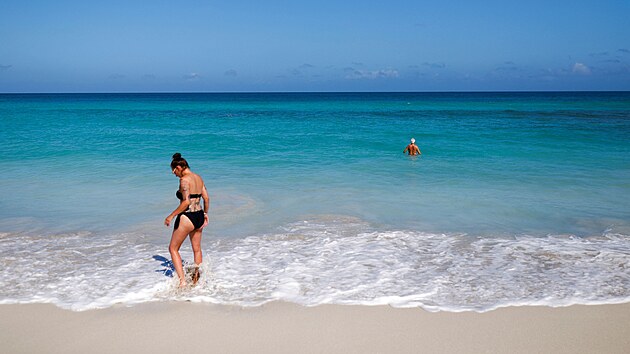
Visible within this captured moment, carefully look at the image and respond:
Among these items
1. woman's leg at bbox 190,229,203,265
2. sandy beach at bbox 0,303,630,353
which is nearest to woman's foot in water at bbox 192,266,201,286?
woman's leg at bbox 190,229,203,265

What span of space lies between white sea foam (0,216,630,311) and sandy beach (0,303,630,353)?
0.25 meters

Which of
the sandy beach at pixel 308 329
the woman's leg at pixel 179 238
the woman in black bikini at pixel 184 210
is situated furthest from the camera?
the woman's leg at pixel 179 238

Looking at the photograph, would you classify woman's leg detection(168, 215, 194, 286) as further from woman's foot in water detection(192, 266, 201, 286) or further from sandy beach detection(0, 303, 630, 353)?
sandy beach detection(0, 303, 630, 353)

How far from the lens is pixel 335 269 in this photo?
6.92 meters

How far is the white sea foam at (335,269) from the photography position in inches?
233

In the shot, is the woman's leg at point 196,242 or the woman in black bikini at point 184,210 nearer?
the woman in black bikini at point 184,210

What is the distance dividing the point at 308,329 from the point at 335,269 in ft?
6.06

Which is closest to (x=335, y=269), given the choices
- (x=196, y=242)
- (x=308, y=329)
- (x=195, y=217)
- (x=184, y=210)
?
(x=308, y=329)

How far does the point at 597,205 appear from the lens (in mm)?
10727

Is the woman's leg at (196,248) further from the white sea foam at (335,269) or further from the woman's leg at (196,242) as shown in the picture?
the white sea foam at (335,269)

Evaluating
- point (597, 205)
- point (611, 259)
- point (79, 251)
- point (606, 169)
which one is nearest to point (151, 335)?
point (79, 251)

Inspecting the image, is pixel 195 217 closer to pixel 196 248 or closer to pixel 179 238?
pixel 179 238

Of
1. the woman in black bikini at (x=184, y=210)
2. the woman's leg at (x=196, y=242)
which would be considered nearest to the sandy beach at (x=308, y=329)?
the woman in black bikini at (x=184, y=210)

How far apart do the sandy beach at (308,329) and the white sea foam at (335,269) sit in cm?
25
